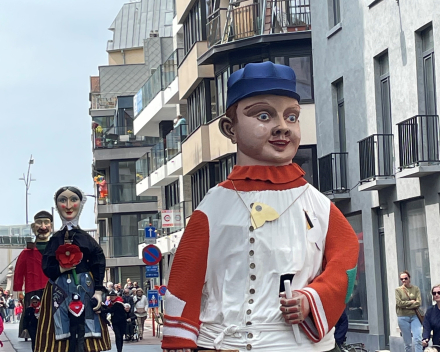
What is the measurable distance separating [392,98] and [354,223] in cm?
434

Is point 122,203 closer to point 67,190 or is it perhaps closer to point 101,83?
point 101,83

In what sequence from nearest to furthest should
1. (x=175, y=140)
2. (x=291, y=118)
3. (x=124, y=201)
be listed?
(x=291, y=118)
(x=175, y=140)
(x=124, y=201)

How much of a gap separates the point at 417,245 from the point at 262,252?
1656 cm

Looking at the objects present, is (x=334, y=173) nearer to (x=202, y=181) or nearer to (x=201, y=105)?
(x=201, y=105)

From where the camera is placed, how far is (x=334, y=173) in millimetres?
27406

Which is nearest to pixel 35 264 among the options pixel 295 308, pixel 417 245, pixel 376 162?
pixel 417 245

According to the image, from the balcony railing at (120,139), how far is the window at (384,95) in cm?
4651

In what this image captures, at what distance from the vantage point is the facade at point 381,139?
21.8m

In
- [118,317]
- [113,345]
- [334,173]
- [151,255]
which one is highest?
[334,173]

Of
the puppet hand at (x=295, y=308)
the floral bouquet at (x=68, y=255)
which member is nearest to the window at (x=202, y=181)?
the floral bouquet at (x=68, y=255)

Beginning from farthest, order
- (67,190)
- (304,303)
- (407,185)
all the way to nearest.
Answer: (407,185), (67,190), (304,303)

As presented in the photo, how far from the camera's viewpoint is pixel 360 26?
25953 millimetres

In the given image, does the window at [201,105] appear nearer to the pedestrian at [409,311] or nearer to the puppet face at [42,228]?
the pedestrian at [409,311]

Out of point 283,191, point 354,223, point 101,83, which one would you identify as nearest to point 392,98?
point 354,223
